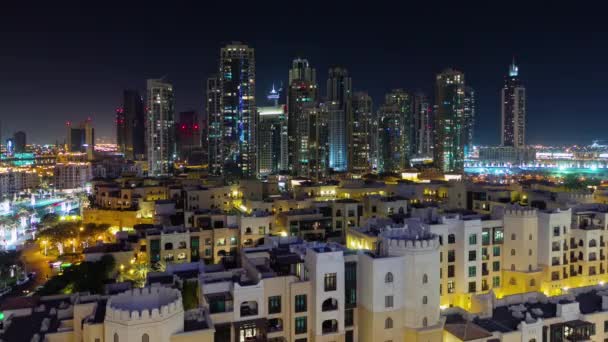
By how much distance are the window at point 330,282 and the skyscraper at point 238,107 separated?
123784mm

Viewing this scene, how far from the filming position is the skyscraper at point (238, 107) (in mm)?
151250

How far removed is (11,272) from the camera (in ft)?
180

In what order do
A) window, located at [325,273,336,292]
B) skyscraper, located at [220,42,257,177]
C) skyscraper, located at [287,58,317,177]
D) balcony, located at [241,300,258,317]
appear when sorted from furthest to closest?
skyscraper, located at [287,58,317,177] → skyscraper, located at [220,42,257,177] → window, located at [325,273,336,292] → balcony, located at [241,300,258,317]

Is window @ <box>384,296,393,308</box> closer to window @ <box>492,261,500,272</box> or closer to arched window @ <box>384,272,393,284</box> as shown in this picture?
arched window @ <box>384,272,393,284</box>

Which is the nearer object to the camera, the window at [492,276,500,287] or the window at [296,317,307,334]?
the window at [296,317,307,334]

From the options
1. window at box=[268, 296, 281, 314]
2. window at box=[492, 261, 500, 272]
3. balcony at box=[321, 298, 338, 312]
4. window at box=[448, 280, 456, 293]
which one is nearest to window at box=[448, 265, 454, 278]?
window at box=[448, 280, 456, 293]

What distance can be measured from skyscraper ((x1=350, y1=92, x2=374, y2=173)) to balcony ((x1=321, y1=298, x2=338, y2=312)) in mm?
153944

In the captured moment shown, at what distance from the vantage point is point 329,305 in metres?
28.0

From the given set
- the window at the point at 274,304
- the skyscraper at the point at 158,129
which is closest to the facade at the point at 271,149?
the skyscraper at the point at 158,129

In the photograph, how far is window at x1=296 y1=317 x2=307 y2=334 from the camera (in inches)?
1091

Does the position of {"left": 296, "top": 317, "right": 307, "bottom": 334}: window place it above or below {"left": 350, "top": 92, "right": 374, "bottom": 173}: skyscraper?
below

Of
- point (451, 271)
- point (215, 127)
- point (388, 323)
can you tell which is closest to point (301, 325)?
point (388, 323)

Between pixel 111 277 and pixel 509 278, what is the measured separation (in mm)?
34420

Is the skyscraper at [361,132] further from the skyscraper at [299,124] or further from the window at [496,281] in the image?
the window at [496,281]
